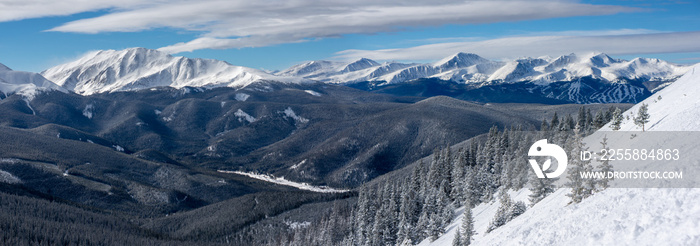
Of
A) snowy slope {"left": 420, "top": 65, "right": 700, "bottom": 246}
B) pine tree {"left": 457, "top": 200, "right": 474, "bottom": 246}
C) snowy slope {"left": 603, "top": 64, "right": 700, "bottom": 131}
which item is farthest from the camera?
pine tree {"left": 457, "top": 200, "right": 474, "bottom": 246}

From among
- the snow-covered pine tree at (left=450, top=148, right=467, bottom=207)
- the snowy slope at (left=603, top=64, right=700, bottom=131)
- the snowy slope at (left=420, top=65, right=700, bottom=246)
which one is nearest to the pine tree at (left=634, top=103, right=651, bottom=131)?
the snowy slope at (left=603, top=64, right=700, bottom=131)

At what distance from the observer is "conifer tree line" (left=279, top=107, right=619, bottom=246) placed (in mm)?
65375

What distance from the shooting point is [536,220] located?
47.7 m

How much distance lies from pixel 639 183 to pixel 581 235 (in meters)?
9.70

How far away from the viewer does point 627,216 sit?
3819cm

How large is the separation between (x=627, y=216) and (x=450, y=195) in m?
62.7

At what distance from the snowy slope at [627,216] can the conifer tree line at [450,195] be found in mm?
8076

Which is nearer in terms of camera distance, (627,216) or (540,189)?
(627,216)

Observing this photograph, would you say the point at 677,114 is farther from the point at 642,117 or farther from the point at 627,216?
the point at 627,216

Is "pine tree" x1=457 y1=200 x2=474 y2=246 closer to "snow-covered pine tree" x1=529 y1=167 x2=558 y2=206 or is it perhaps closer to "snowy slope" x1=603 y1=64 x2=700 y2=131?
"snow-covered pine tree" x1=529 y1=167 x2=558 y2=206

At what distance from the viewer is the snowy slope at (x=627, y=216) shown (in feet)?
112

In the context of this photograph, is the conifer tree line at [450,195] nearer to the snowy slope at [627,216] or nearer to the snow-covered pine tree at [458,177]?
the snow-covered pine tree at [458,177]

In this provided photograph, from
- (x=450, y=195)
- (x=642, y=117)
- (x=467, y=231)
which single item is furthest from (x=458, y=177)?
(x=642, y=117)

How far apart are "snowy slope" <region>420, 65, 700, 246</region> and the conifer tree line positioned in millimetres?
8076
